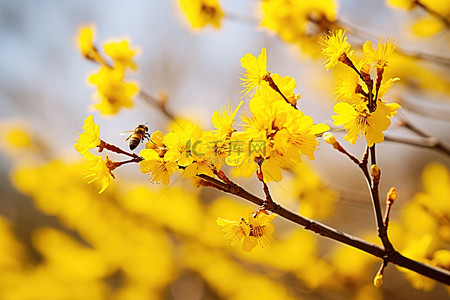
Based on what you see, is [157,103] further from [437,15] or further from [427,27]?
[427,27]

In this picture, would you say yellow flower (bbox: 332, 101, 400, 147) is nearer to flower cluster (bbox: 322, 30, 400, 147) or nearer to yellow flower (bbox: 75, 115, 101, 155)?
flower cluster (bbox: 322, 30, 400, 147)

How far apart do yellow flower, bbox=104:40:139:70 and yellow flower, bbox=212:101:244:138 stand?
3.20 ft

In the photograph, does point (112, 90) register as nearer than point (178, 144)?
No

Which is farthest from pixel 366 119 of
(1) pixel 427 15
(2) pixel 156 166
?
(1) pixel 427 15

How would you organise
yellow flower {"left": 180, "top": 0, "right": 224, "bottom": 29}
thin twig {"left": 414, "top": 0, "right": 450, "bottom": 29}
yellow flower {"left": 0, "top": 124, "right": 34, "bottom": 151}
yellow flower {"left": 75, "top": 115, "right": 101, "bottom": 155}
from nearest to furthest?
yellow flower {"left": 75, "top": 115, "right": 101, "bottom": 155}, thin twig {"left": 414, "top": 0, "right": 450, "bottom": 29}, yellow flower {"left": 180, "top": 0, "right": 224, "bottom": 29}, yellow flower {"left": 0, "top": 124, "right": 34, "bottom": 151}

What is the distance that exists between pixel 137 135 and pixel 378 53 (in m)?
0.64

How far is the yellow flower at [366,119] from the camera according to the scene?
738 mm

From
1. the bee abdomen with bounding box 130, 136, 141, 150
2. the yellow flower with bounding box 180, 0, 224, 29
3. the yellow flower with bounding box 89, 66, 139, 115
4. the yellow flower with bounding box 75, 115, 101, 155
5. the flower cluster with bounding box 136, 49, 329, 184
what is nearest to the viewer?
the flower cluster with bounding box 136, 49, 329, 184

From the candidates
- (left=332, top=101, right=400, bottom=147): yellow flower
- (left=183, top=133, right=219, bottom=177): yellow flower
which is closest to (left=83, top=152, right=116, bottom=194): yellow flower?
(left=183, top=133, right=219, bottom=177): yellow flower

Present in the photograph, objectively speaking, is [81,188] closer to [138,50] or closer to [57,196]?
[57,196]

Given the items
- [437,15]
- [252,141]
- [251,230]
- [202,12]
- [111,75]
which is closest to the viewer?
[252,141]

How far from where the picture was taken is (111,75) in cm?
156

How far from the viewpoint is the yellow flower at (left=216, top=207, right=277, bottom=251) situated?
2.59 feet

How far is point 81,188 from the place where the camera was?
8.62 feet
